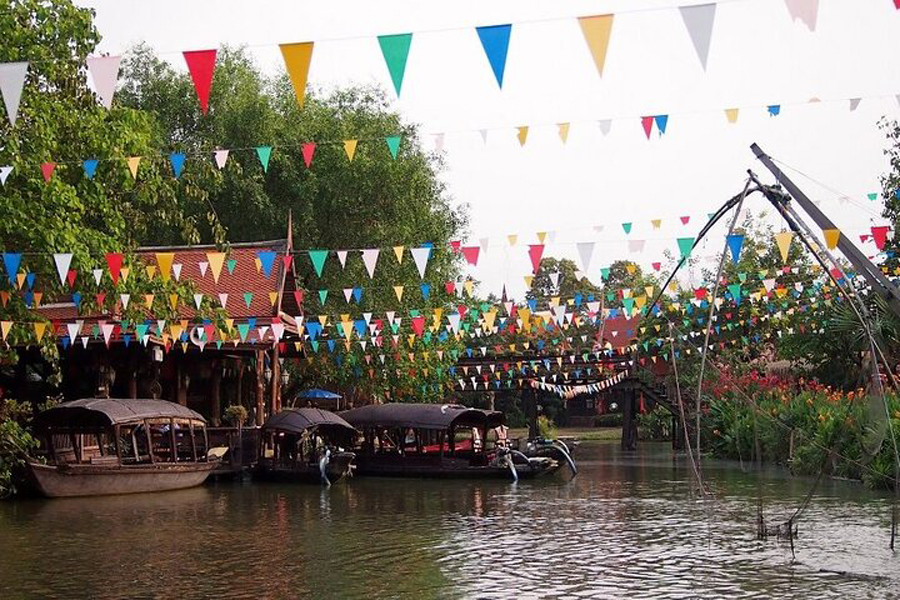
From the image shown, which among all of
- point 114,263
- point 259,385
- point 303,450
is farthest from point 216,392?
point 114,263

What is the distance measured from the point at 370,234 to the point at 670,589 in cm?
2470

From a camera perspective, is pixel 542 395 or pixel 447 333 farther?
pixel 542 395

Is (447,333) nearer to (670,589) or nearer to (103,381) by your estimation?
(103,381)

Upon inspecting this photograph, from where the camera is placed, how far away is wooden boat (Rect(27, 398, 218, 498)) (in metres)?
23.7

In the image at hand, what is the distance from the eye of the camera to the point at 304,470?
2922 centimetres

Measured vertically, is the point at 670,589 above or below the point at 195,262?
below

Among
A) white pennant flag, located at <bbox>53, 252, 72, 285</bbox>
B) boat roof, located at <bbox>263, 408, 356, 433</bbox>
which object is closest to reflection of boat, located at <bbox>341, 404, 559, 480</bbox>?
boat roof, located at <bbox>263, 408, 356, 433</bbox>

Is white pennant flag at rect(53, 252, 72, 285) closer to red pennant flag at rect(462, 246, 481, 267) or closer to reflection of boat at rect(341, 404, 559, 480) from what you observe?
red pennant flag at rect(462, 246, 481, 267)

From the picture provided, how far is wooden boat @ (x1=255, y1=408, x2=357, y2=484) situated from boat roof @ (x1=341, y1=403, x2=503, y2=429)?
0.56 meters

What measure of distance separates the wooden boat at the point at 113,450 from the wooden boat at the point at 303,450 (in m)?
2.03

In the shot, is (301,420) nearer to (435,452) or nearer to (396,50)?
(435,452)

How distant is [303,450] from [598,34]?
22.9 m

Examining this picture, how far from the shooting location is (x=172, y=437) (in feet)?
86.0

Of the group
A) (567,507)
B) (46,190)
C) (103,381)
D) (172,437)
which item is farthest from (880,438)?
(103,381)
